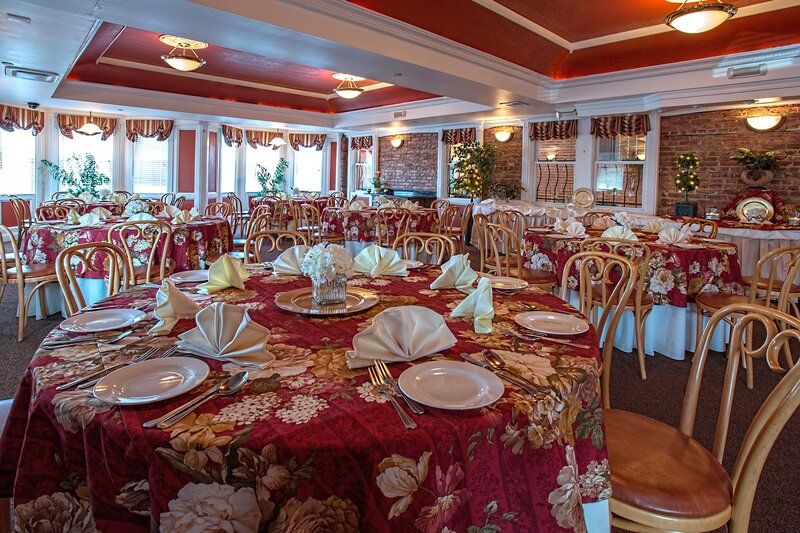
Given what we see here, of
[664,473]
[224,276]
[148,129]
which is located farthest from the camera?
[148,129]

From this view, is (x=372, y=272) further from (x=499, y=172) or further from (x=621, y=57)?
(x=499, y=172)

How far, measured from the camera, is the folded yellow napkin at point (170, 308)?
148 centimetres

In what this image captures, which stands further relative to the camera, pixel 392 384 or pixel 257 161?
pixel 257 161

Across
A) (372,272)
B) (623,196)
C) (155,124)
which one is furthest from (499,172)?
(372,272)

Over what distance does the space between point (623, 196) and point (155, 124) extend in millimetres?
9629

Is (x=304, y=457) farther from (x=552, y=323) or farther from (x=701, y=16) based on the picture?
(x=701, y=16)

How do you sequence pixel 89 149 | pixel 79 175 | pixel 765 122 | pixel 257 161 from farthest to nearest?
pixel 257 161, pixel 89 149, pixel 79 175, pixel 765 122

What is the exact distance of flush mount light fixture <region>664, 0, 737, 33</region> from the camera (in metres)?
4.15

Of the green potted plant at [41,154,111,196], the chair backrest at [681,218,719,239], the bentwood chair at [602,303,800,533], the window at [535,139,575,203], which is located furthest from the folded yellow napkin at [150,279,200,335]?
the green potted plant at [41,154,111,196]

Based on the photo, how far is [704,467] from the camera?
1434 millimetres

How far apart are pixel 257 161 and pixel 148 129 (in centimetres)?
268

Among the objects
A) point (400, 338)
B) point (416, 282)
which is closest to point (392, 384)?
point (400, 338)

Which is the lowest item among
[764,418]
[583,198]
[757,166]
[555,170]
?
[764,418]

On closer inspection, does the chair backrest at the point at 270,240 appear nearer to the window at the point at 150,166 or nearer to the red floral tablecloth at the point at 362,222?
the red floral tablecloth at the point at 362,222
